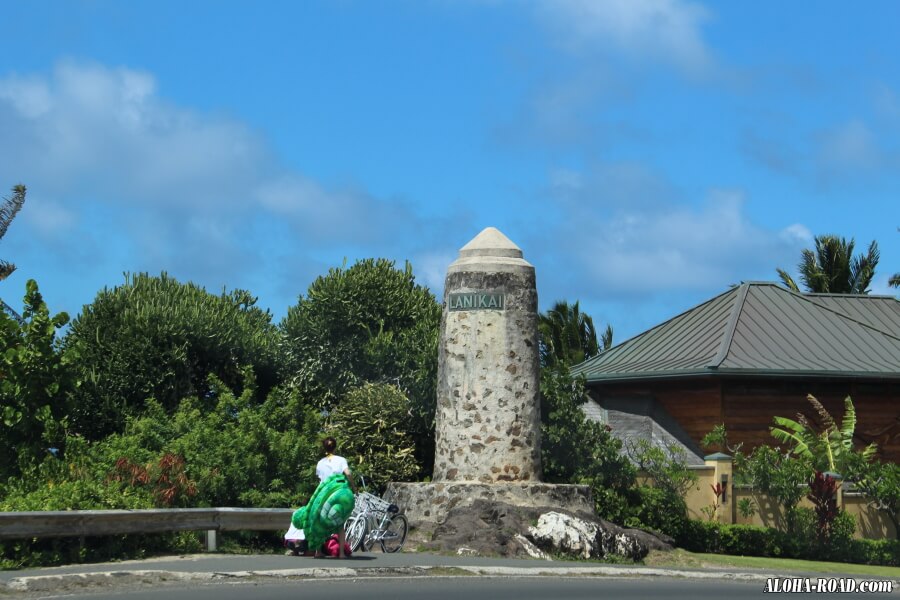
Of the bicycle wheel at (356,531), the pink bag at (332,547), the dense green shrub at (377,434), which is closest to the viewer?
the pink bag at (332,547)

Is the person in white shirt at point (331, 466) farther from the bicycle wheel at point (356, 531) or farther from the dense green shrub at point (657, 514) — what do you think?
the dense green shrub at point (657, 514)

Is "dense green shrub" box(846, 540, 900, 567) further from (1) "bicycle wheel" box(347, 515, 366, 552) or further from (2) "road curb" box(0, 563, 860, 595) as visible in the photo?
(1) "bicycle wheel" box(347, 515, 366, 552)

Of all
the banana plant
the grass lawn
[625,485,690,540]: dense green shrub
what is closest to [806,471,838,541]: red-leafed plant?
the grass lawn

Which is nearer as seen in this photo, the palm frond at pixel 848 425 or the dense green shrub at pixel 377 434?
the dense green shrub at pixel 377 434

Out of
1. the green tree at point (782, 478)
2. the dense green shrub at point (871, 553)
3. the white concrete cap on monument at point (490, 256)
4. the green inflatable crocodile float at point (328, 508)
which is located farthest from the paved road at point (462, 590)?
the green tree at point (782, 478)

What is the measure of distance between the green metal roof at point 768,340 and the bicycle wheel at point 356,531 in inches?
569

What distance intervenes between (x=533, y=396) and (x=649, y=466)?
5.84 meters

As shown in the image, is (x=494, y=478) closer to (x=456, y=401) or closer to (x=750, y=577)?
(x=456, y=401)

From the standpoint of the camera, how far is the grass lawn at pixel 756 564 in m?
21.6

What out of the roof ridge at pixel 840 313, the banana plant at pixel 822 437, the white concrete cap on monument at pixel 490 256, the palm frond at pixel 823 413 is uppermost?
the roof ridge at pixel 840 313

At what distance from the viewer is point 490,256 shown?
918 inches

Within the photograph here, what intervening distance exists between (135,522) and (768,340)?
21.2 metres

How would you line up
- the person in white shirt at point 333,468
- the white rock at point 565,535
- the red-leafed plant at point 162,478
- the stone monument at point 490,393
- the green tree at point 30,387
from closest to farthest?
1. the person in white shirt at point 333,468
2. the red-leafed plant at point 162,478
3. the white rock at point 565,535
4. the stone monument at point 490,393
5. the green tree at point 30,387

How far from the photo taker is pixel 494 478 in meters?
22.8
